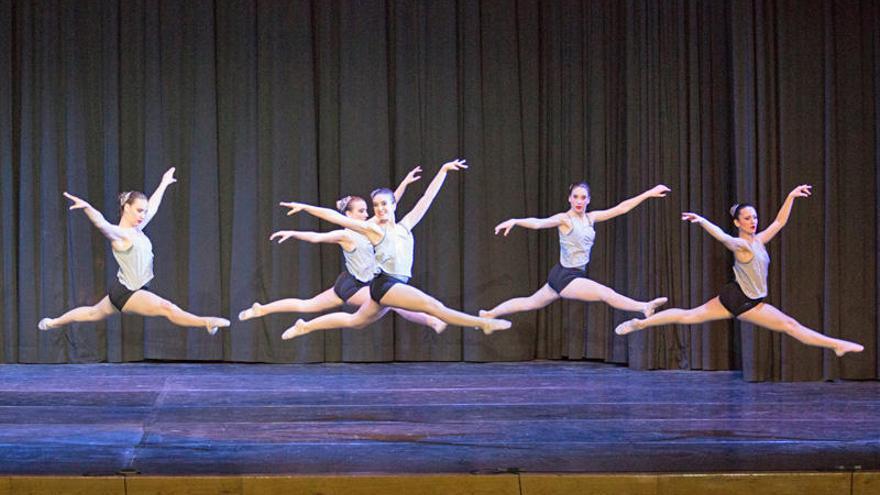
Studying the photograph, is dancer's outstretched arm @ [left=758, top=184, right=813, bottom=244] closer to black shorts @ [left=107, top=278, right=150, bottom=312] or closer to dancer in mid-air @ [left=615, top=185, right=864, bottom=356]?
dancer in mid-air @ [left=615, top=185, right=864, bottom=356]

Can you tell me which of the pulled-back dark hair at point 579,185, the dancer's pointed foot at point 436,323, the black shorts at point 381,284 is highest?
the pulled-back dark hair at point 579,185

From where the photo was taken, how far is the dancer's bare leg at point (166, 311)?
7570mm

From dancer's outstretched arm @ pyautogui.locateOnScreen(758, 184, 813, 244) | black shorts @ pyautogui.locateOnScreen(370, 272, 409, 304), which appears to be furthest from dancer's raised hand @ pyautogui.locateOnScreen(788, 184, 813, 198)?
black shorts @ pyautogui.locateOnScreen(370, 272, 409, 304)

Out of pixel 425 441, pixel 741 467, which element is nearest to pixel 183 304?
pixel 425 441

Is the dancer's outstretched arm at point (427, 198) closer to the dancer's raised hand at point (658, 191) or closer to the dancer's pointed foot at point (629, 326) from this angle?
the dancer's raised hand at point (658, 191)

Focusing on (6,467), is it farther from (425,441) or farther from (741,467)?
(741,467)

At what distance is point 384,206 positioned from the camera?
7176 mm

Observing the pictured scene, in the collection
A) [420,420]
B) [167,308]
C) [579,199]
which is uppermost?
[579,199]

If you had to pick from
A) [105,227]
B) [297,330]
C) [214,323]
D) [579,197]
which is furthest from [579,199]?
[105,227]

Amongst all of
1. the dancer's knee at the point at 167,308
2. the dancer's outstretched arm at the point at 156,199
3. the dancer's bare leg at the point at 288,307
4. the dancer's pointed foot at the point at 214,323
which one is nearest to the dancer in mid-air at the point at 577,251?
the dancer's bare leg at the point at 288,307

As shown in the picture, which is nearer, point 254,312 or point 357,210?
point 357,210

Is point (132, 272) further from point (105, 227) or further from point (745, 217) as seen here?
point (745, 217)

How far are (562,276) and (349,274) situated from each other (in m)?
1.38

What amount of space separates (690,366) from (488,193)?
172 centimetres
